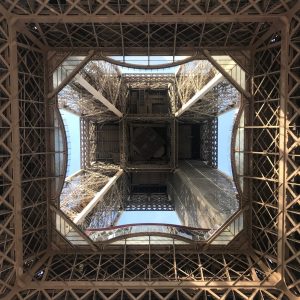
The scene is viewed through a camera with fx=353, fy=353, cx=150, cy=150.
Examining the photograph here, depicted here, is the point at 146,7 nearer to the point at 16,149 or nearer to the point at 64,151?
the point at 16,149

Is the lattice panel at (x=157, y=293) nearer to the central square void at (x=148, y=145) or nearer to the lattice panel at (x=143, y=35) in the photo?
the lattice panel at (x=143, y=35)

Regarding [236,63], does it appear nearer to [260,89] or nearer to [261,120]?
[260,89]

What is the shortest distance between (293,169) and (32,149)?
500 inches

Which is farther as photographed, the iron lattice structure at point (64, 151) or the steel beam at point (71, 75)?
the steel beam at point (71, 75)

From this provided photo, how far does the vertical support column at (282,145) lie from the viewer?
15.1 m

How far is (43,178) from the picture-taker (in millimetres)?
18344

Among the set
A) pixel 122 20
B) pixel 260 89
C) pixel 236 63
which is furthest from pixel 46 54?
pixel 260 89

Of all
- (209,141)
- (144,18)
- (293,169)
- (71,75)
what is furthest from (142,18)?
(209,141)

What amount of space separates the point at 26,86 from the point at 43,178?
475 cm

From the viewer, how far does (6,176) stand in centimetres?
1560

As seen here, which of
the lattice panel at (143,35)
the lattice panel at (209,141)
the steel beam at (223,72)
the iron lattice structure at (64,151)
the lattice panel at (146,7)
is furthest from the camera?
the lattice panel at (209,141)

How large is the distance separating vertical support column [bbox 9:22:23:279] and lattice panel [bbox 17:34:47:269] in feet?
2.25

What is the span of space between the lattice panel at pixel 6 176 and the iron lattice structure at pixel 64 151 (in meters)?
0.06

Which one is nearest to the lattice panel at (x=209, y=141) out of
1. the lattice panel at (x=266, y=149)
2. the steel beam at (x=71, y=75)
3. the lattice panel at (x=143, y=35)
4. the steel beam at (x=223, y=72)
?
the lattice panel at (x=266, y=149)
